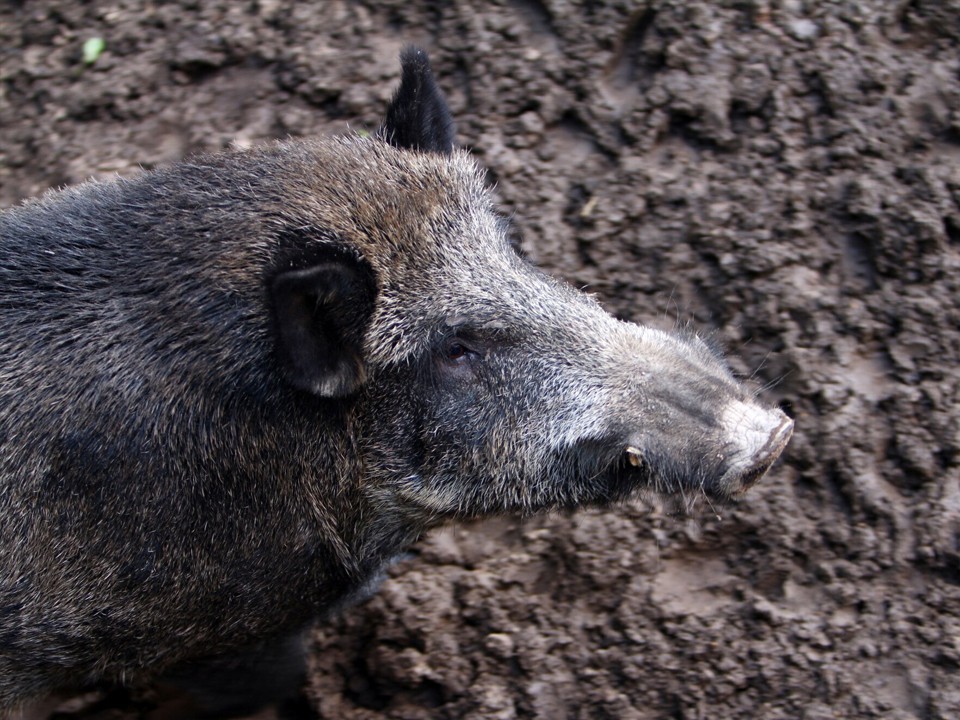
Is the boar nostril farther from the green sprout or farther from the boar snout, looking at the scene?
the green sprout

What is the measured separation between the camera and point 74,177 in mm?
5297

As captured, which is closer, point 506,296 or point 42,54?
point 506,296

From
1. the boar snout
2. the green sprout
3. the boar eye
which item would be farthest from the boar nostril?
the green sprout

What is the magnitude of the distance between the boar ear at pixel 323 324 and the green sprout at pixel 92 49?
3177mm

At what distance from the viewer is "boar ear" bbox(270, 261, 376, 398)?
3.11m

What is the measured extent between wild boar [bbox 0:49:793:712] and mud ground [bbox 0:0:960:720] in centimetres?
95

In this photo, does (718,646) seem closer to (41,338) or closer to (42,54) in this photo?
(41,338)

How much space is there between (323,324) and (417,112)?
1004mm

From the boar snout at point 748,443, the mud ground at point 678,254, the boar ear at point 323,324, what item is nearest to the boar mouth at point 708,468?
the boar snout at point 748,443

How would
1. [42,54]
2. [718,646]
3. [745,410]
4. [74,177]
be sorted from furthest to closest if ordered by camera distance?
[42,54], [74,177], [718,646], [745,410]

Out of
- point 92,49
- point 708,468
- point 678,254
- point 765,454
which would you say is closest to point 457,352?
point 708,468

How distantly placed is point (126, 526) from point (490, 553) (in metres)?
1.63

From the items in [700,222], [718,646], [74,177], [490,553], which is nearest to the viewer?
[718,646]

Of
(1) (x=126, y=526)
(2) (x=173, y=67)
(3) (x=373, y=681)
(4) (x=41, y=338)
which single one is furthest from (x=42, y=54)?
(3) (x=373, y=681)
